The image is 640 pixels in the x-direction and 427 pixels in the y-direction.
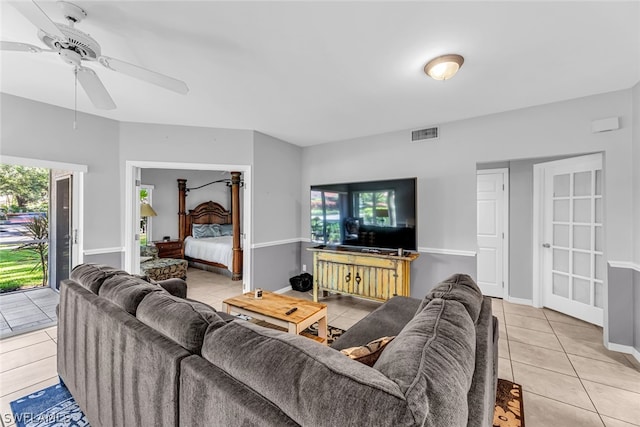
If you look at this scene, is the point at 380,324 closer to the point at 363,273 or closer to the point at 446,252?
the point at 363,273

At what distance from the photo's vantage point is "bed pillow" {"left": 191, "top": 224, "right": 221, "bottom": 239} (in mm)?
6172

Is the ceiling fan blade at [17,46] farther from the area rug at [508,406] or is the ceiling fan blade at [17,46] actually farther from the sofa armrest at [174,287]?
the area rug at [508,406]

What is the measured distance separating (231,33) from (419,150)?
2.70 metres

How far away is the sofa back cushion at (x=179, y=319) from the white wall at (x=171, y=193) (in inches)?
223

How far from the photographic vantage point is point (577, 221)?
315 cm

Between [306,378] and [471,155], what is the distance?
3.37 m

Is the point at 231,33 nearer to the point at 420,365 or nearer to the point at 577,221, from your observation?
the point at 420,365

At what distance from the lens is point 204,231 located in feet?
20.5

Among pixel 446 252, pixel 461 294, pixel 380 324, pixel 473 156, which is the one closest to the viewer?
pixel 461 294

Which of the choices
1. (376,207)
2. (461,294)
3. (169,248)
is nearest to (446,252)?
(376,207)

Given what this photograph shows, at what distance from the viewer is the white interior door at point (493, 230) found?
12.5 ft

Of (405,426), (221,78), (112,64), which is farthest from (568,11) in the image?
(112,64)

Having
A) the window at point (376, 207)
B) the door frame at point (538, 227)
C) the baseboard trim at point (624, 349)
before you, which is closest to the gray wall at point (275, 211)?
the window at point (376, 207)

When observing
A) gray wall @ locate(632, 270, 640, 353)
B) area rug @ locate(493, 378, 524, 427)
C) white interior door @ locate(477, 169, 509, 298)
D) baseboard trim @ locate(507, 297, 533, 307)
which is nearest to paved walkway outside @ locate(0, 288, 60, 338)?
area rug @ locate(493, 378, 524, 427)
